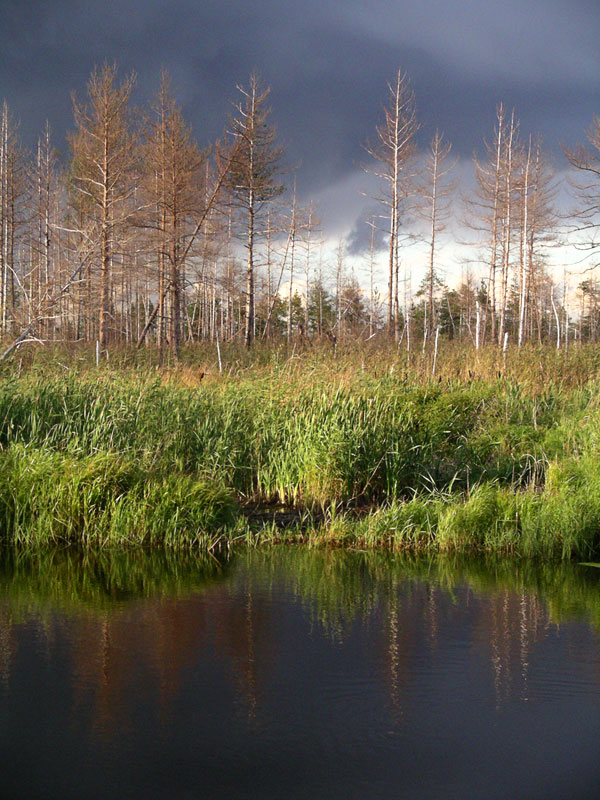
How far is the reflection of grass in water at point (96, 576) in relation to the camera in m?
5.66

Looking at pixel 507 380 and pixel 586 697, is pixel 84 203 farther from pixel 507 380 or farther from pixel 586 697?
pixel 586 697

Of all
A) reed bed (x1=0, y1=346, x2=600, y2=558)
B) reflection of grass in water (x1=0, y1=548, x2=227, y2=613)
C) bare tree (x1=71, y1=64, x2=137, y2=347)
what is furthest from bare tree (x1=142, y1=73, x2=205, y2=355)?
reflection of grass in water (x1=0, y1=548, x2=227, y2=613)

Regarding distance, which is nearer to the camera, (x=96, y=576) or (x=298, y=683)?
(x=298, y=683)

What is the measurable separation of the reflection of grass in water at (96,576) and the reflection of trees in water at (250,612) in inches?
0.6

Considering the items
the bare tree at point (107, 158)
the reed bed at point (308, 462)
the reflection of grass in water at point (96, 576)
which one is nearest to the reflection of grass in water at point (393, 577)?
the reed bed at point (308, 462)

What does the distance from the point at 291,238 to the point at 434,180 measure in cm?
714

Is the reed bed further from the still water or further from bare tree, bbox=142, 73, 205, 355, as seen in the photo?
bare tree, bbox=142, 73, 205, 355

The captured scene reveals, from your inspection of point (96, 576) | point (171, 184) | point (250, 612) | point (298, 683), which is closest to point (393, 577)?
point (250, 612)

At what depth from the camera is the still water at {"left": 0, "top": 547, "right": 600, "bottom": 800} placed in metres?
3.33

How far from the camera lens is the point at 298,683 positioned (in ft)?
13.7

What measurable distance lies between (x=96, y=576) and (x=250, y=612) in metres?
1.62

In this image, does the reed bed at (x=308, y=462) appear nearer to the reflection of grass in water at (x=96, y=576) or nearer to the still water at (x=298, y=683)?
the reflection of grass in water at (x=96, y=576)

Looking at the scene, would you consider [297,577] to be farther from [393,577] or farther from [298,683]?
[298,683]

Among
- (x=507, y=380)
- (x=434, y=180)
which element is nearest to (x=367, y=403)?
(x=507, y=380)
